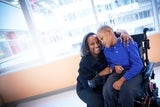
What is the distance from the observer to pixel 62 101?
3164mm

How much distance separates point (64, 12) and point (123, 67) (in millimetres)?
2049

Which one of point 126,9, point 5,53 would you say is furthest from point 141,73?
point 5,53

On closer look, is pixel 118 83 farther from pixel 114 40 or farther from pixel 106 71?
pixel 114 40

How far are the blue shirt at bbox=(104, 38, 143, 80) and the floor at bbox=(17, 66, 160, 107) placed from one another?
122 cm

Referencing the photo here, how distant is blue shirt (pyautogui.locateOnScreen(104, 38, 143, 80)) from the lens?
68.8 inches

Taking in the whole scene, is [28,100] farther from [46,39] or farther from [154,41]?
[154,41]

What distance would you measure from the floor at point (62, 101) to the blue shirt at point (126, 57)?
1219 millimetres

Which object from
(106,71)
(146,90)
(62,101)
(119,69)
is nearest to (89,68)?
(106,71)

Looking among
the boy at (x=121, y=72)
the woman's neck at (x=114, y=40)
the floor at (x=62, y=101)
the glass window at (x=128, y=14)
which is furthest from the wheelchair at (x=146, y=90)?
the glass window at (x=128, y=14)

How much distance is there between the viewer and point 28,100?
359 cm

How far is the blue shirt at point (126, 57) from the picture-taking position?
1.75 m

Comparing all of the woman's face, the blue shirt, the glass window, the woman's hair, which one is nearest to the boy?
the blue shirt

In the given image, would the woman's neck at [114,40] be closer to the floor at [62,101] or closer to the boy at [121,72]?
the boy at [121,72]

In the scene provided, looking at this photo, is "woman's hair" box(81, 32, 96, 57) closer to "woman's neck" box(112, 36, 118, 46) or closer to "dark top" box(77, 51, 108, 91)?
"dark top" box(77, 51, 108, 91)
